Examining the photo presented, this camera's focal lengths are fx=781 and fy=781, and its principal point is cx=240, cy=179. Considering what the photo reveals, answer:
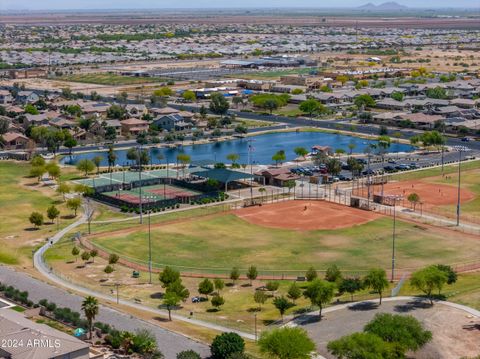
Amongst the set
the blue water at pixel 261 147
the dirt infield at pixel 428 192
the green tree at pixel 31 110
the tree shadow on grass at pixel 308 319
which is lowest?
the blue water at pixel 261 147

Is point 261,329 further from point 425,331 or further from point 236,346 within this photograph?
point 425,331

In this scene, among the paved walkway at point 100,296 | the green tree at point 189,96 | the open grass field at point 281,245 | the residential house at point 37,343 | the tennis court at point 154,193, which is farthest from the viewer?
the green tree at point 189,96

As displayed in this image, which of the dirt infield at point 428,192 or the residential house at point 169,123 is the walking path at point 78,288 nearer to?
the dirt infield at point 428,192

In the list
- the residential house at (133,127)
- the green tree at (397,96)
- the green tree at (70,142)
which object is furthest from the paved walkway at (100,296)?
the green tree at (397,96)

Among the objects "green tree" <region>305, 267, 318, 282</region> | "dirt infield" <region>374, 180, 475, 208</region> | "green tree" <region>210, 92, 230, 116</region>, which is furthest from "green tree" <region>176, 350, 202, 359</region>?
"green tree" <region>210, 92, 230, 116</region>

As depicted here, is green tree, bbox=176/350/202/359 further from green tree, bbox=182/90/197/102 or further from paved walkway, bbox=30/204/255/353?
green tree, bbox=182/90/197/102

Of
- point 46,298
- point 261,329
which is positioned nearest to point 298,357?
point 261,329

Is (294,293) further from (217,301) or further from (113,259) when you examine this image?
(113,259)
